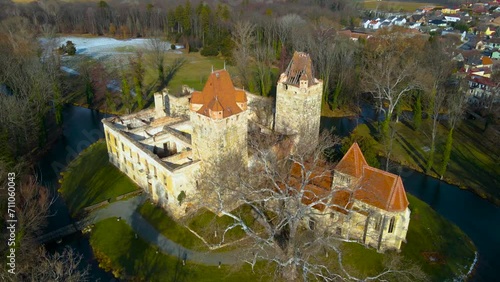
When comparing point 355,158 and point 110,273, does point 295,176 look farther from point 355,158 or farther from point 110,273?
point 110,273

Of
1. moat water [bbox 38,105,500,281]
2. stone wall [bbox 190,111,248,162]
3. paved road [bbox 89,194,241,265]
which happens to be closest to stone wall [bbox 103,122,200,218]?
stone wall [bbox 190,111,248,162]

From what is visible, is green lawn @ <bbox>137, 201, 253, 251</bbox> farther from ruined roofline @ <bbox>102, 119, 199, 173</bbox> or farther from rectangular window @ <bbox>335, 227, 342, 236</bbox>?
rectangular window @ <bbox>335, 227, 342, 236</bbox>

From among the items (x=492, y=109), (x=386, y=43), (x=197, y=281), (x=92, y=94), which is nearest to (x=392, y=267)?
(x=197, y=281)

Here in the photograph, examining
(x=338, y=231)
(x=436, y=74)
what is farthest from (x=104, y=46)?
(x=338, y=231)

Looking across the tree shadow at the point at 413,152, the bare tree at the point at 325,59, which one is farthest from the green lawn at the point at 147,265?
the bare tree at the point at 325,59

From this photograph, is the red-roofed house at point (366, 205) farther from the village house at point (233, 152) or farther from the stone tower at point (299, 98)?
the stone tower at point (299, 98)

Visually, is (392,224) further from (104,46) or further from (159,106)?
(104,46)
